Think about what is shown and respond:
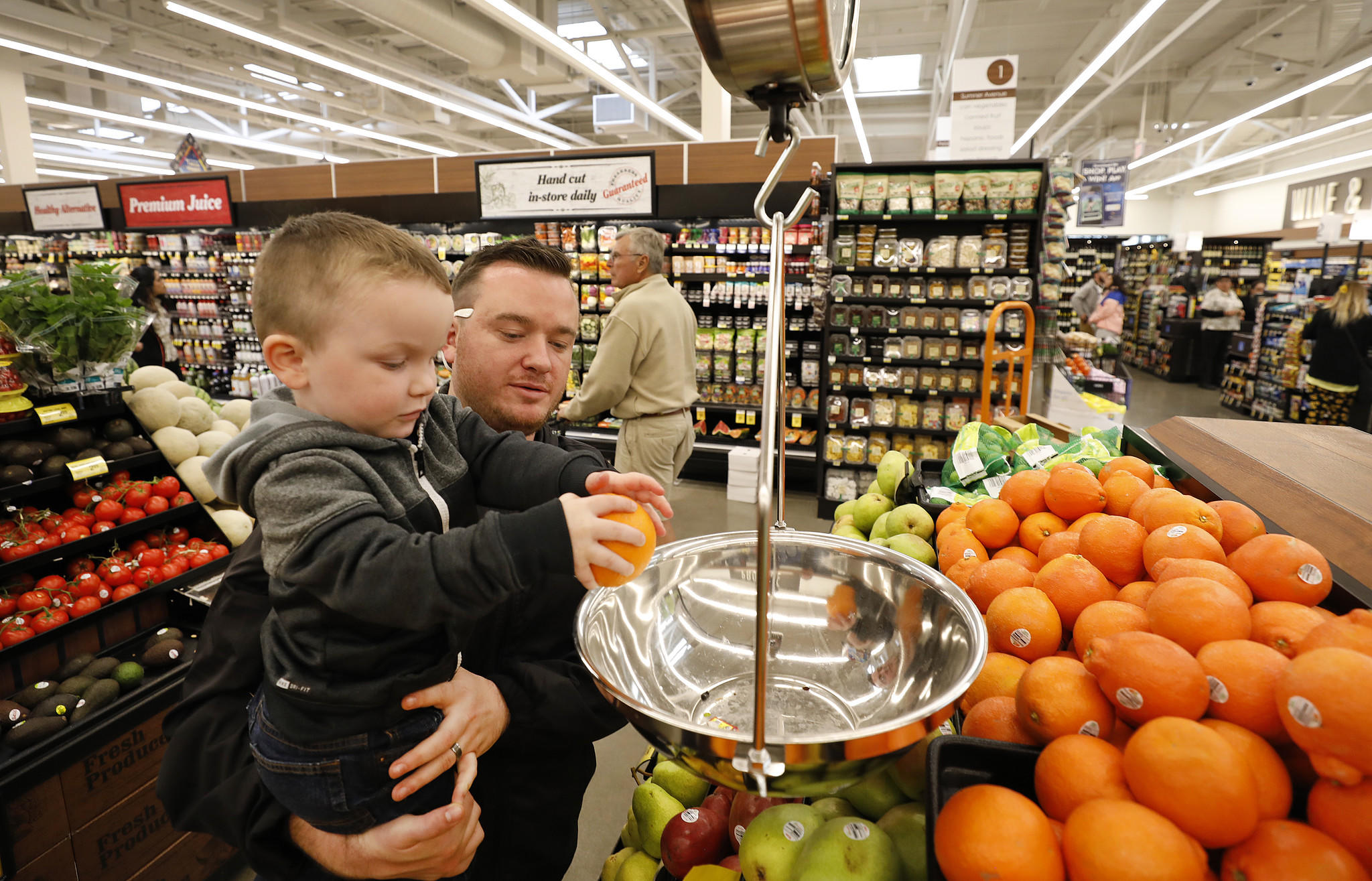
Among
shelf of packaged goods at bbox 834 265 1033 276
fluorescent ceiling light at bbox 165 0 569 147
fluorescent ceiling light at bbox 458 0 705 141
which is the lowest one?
shelf of packaged goods at bbox 834 265 1033 276

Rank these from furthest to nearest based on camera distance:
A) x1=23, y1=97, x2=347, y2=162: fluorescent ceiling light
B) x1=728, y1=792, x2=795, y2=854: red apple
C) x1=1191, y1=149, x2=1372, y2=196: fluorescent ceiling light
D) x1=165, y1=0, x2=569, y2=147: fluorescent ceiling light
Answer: x1=1191, y1=149, x2=1372, y2=196: fluorescent ceiling light, x1=23, y1=97, x2=347, y2=162: fluorescent ceiling light, x1=165, y1=0, x2=569, y2=147: fluorescent ceiling light, x1=728, y1=792, x2=795, y2=854: red apple

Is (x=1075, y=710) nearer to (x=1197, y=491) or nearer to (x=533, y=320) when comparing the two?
(x=1197, y=491)

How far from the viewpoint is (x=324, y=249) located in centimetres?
88

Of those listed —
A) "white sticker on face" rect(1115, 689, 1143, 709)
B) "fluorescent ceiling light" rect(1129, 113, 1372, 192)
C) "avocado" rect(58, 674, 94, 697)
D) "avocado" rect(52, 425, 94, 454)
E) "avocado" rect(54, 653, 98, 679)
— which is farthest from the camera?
"fluorescent ceiling light" rect(1129, 113, 1372, 192)

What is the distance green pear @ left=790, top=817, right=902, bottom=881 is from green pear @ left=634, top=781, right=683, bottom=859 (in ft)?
1.37

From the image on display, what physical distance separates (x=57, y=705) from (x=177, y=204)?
8120 mm

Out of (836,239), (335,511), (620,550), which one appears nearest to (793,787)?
(620,550)

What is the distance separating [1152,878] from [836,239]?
5034 millimetres

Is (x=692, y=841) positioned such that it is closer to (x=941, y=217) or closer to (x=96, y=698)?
(x=96, y=698)

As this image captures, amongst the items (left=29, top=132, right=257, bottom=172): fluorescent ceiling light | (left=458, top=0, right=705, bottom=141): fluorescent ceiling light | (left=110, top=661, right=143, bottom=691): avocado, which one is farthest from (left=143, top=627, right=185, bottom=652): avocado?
(left=29, top=132, right=257, bottom=172): fluorescent ceiling light

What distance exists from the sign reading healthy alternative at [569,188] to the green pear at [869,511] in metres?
4.55

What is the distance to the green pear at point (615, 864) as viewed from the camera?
1.30 m

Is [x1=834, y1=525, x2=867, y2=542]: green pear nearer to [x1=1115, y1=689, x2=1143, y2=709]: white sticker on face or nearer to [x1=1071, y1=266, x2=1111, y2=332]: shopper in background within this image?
[x1=1115, y1=689, x2=1143, y2=709]: white sticker on face

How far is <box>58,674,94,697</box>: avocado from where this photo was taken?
1.97 metres
